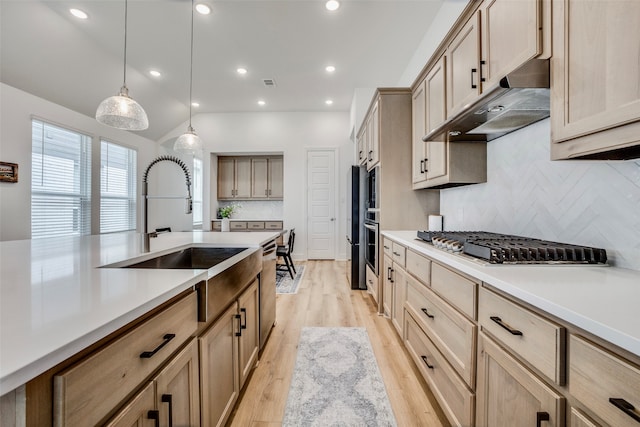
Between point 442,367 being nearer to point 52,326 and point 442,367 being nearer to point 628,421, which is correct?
point 628,421

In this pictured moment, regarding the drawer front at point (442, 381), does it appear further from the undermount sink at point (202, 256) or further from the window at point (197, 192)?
the window at point (197, 192)

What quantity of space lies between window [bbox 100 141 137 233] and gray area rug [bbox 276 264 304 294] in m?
3.28

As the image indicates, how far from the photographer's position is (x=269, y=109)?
20.6 ft

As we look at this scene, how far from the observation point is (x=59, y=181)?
4.19 metres

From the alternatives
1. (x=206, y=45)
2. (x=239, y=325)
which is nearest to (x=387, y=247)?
(x=239, y=325)

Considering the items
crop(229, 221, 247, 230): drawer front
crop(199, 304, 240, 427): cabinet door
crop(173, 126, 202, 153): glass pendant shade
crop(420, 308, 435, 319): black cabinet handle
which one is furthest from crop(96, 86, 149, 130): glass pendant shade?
crop(229, 221, 247, 230): drawer front

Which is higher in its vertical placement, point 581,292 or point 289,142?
point 289,142

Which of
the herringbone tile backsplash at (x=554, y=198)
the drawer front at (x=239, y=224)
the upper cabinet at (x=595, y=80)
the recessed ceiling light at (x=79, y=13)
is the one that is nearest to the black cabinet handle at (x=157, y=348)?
the upper cabinet at (x=595, y=80)

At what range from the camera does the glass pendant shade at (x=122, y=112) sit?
7.53 ft

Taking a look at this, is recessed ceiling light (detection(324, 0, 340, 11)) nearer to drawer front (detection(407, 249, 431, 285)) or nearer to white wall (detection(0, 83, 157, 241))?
drawer front (detection(407, 249, 431, 285))

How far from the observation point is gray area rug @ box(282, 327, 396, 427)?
5.01 feet

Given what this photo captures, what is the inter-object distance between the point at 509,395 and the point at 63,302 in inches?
52.1

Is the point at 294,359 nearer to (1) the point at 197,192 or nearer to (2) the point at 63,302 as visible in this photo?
(2) the point at 63,302

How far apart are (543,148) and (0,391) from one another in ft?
6.79
